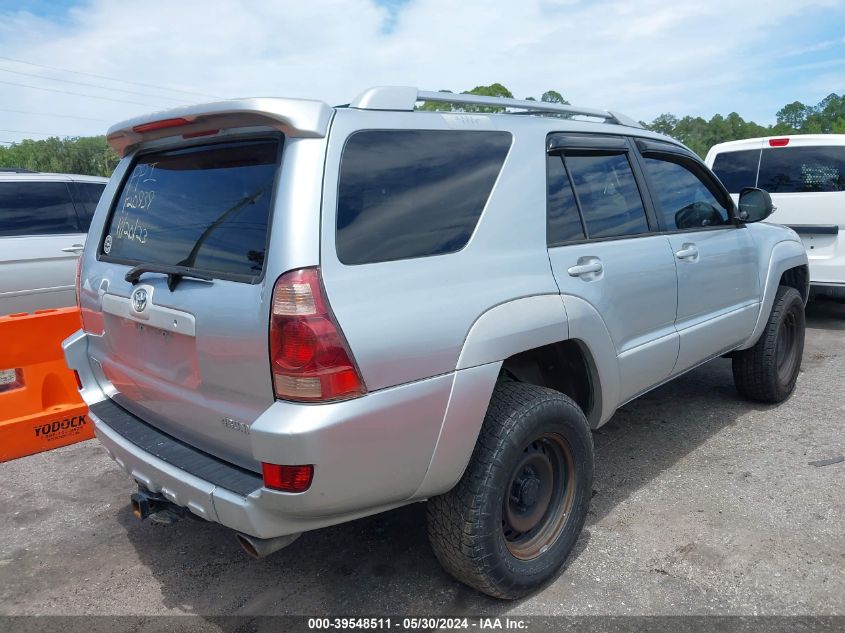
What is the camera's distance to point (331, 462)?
6.53ft

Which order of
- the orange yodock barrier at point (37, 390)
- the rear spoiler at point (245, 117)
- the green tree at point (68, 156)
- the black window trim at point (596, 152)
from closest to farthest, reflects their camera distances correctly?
the rear spoiler at point (245, 117)
the black window trim at point (596, 152)
the orange yodock barrier at point (37, 390)
the green tree at point (68, 156)

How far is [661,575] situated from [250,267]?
213 centimetres

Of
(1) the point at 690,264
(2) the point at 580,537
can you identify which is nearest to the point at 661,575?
(2) the point at 580,537

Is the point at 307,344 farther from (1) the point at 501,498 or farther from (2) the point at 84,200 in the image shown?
(2) the point at 84,200

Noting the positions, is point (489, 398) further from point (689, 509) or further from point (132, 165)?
point (132, 165)

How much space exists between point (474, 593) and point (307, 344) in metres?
1.40

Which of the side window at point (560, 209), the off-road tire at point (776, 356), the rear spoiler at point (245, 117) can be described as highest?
the rear spoiler at point (245, 117)

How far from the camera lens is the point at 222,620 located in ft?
8.51

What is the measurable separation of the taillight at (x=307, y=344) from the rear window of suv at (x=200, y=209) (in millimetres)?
191

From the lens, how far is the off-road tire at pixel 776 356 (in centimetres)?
454

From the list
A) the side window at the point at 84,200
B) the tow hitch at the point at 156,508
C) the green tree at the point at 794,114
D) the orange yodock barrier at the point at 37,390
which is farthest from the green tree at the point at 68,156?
the tow hitch at the point at 156,508

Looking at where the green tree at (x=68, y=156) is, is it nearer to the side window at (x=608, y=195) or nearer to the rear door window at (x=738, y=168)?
the rear door window at (x=738, y=168)

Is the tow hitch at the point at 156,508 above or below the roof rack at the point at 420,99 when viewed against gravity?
below

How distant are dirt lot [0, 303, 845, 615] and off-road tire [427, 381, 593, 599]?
0.16m
